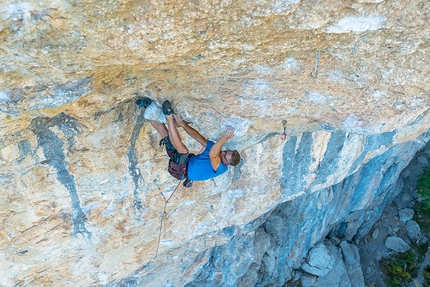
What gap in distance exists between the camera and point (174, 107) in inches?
118

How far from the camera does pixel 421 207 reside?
11773mm

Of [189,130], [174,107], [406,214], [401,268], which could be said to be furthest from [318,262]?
[174,107]

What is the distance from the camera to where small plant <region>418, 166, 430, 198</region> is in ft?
38.2

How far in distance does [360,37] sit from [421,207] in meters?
11.8

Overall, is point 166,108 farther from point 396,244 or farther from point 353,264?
point 396,244

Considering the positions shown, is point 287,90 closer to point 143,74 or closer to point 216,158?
point 216,158

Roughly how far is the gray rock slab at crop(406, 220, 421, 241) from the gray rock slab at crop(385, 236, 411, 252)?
0.40 m

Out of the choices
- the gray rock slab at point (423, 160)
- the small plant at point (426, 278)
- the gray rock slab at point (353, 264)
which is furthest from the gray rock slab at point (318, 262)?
the gray rock slab at point (423, 160)

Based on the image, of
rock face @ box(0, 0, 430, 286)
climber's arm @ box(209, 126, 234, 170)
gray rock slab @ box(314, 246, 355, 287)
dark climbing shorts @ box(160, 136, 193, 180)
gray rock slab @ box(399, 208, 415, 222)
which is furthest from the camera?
gray rock slab @ box(399, 208, 415, 222)

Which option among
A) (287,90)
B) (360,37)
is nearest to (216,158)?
(287,90)

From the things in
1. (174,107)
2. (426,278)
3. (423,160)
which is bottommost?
(426,278)

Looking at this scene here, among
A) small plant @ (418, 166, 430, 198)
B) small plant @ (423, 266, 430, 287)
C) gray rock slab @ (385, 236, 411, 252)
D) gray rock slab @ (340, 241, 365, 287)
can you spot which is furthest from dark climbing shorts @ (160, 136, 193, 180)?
small plant @ (418, 166, 430, 198)

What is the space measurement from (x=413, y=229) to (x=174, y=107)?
37.6 ft

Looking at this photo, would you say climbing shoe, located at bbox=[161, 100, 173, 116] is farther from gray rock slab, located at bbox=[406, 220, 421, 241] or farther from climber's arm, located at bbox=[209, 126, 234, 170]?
gray rock slab, located at bbox=[406, 220, 421, 241]
